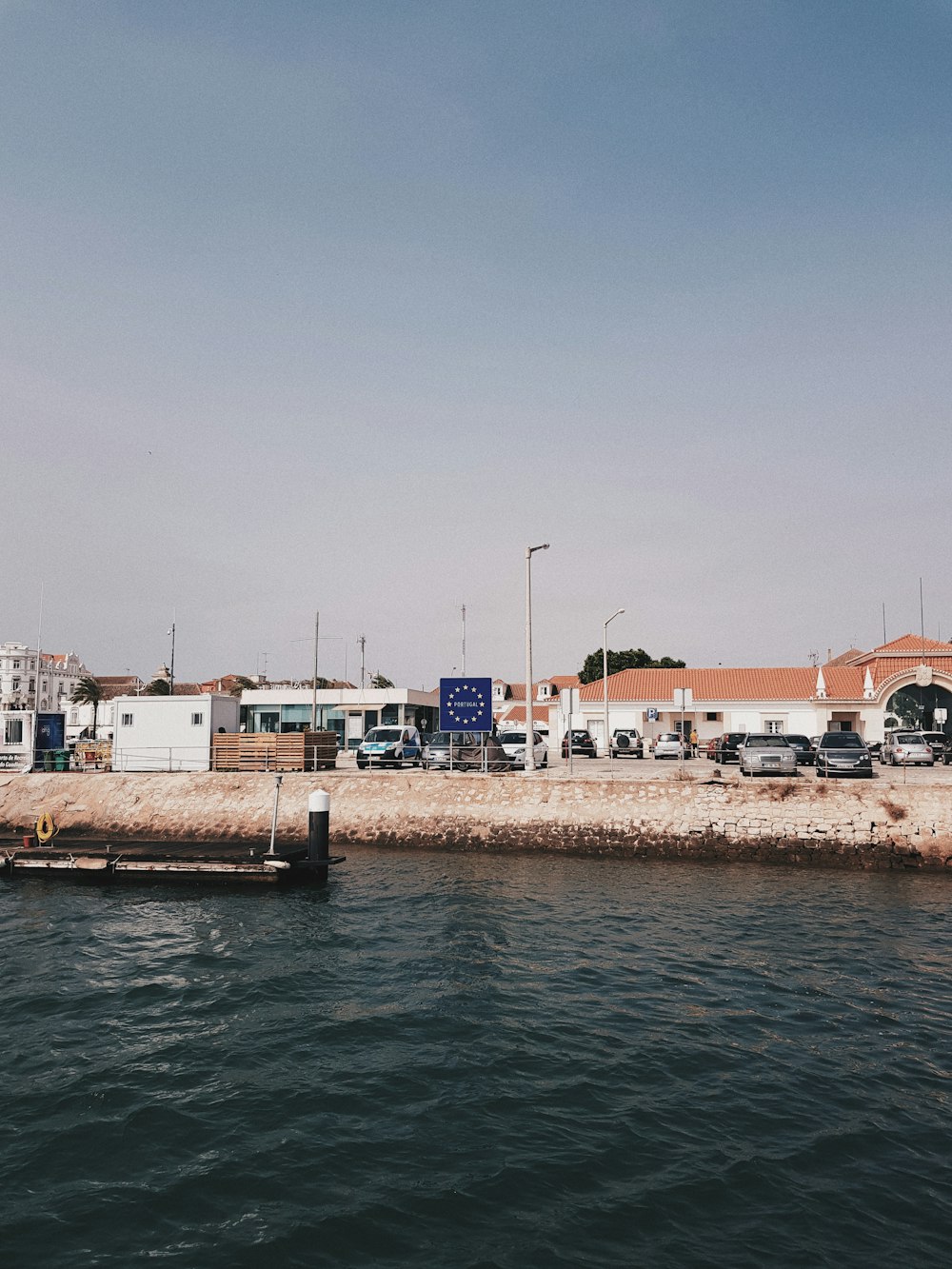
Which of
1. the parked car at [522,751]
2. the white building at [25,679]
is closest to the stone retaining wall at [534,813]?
the parked car at [522,751]

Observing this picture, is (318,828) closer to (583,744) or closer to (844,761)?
(844,761)

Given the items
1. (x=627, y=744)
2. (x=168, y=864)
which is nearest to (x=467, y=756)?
(x=168, y=864)

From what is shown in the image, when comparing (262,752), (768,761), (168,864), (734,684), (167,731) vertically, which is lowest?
(168,864)

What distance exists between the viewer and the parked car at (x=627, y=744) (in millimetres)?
45031

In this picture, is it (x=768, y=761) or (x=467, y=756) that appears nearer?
(x=768, y=761)

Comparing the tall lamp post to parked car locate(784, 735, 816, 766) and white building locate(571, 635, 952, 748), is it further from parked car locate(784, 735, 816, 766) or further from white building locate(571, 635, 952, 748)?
white building locate(571, 635, 952, 748)

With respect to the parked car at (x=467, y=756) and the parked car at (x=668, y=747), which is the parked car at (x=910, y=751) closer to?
the parked car at (x=668, y=747)

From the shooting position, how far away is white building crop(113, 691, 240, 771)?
3488cm

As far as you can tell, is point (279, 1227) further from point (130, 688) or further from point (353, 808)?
point (130, 688)

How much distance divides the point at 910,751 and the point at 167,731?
111 ft

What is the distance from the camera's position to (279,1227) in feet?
24.3

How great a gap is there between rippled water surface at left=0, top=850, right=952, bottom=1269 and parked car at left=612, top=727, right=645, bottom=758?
1038 inches

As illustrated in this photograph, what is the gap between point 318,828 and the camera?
2356 cm

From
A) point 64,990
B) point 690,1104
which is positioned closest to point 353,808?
point 64,990
